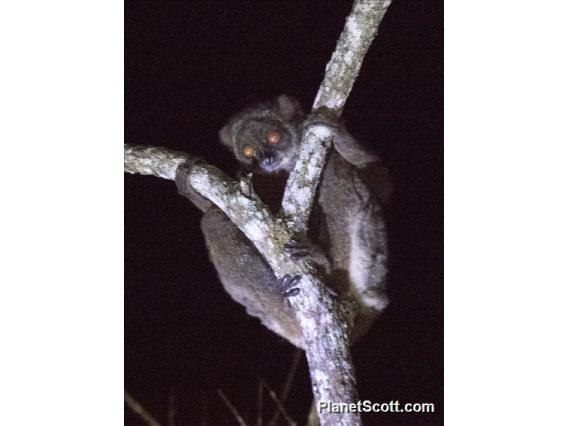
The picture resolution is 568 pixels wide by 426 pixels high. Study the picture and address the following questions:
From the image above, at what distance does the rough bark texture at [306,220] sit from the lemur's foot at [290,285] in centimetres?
3

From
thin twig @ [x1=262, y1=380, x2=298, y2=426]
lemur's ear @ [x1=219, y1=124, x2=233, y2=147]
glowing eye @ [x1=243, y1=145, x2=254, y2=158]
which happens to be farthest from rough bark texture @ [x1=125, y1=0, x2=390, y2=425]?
glowing eye @ [x1=243, y1=145, x2=254, y2=158]

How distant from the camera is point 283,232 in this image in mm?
4180

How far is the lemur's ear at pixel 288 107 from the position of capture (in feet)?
15.8

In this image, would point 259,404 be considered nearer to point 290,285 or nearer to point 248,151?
point 290,285

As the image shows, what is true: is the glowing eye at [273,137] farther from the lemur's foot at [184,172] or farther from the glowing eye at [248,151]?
the lemur's foot at [184,172]

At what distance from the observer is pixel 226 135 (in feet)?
16.4

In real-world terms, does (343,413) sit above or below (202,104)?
below

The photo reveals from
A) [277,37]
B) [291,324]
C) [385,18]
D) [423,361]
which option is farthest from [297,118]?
[423,361]

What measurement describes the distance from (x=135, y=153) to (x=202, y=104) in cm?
54

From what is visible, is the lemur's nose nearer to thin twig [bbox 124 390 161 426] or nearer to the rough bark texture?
the rough bark texture

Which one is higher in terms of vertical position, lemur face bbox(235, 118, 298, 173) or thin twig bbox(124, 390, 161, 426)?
lemur face bbox(235, 118, 298, 173)

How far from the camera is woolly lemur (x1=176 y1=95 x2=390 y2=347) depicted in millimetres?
4832

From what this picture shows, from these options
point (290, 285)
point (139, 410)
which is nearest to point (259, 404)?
point (139, 410)

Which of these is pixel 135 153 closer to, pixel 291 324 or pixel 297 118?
pixel 297 118
